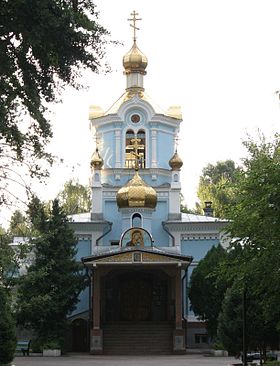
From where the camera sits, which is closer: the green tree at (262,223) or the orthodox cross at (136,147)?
→ the green tree at (262,223)

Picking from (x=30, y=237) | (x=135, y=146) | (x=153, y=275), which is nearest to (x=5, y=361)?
(x=30, y=237)

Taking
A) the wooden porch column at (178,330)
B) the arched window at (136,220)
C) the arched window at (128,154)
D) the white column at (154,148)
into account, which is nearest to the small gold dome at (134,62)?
the white column at (154,148)

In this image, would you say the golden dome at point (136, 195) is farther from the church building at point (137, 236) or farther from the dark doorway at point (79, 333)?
the dark doorway at point (79, 333)

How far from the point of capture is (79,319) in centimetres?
3388

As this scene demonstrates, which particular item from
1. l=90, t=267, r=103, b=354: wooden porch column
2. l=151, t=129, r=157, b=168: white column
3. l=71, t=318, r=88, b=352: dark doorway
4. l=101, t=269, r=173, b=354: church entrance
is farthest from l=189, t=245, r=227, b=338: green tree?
l=151, t=129, r=157, b=168: white column

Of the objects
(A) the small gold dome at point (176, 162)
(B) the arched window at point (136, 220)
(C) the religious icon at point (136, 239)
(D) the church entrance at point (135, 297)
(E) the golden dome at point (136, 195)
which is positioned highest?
(A) the small gold dome at point (176, 162)

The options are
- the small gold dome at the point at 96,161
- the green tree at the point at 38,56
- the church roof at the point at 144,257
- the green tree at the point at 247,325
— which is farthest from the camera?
the small gold dome at the point at 96,161

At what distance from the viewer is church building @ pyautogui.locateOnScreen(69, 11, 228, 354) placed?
30594mm

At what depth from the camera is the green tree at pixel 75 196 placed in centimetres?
5390

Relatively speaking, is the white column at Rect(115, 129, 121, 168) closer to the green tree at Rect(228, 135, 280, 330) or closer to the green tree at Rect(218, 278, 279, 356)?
the green tree at Rect(218, 278, 279, 356)

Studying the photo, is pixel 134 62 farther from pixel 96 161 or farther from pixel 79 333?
pixel 79 333

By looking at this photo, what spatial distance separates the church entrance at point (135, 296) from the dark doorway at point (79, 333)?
1.33 metres

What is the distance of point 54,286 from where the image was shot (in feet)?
100

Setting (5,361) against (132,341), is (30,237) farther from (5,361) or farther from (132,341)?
(132,341)
